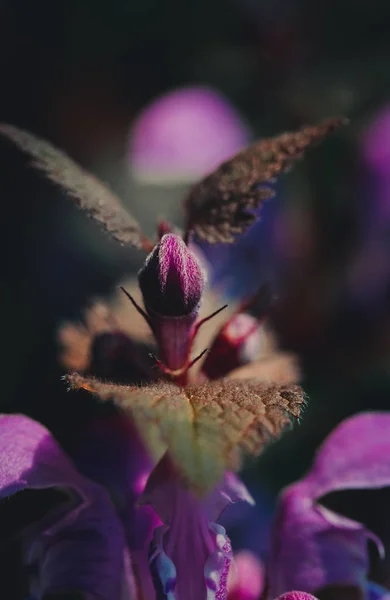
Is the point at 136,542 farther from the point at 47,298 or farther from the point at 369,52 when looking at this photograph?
the point at 369,52

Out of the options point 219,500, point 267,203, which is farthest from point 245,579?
point 267,203

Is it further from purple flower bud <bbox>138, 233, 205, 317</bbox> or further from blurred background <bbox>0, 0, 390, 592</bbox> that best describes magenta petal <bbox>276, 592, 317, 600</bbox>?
blurred background <bbox>0, 0, 390, 592</bbox>

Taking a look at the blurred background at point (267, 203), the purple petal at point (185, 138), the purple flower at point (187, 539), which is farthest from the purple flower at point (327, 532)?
the purple petal at point (185, 138)

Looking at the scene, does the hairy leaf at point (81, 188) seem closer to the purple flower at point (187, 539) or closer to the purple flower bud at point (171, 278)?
the purple flower bud at point (171, 278)

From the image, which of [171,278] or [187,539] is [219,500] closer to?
[187,539]

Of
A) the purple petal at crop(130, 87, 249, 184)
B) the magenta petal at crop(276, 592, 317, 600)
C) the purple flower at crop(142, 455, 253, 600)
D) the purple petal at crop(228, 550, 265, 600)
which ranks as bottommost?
the purple petal at crop(228, 550, 265, 600)

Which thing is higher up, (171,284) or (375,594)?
(171,284)

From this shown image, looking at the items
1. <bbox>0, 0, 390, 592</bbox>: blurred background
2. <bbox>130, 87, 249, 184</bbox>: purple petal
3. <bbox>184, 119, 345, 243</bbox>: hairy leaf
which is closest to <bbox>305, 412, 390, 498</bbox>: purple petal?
<bbox>184, 119, 345, 243</bbox>: hairy leaf
